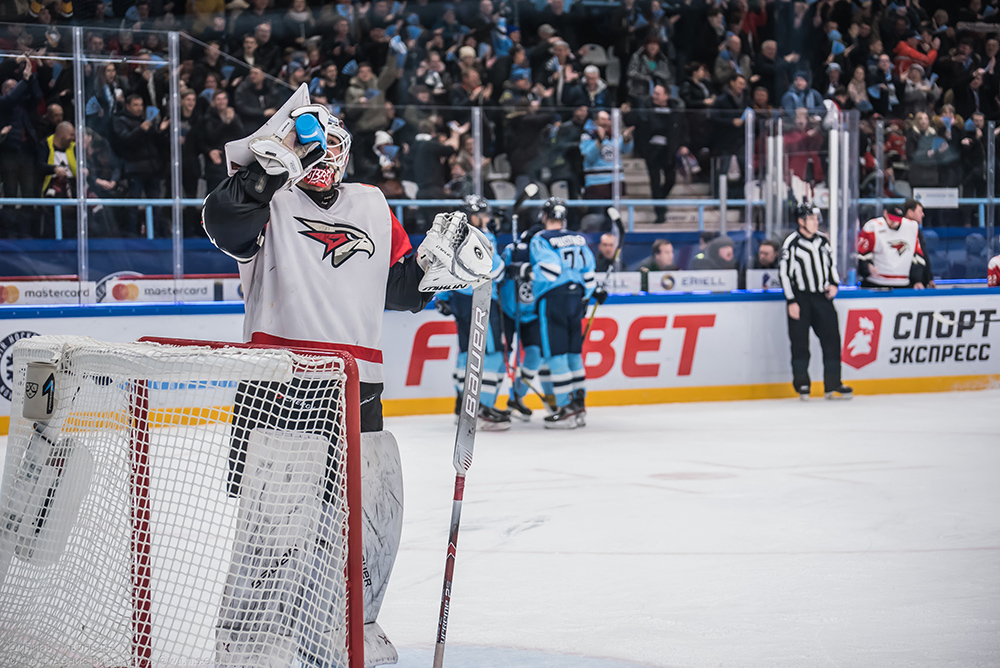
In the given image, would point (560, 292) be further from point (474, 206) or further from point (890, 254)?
point (890, 254)

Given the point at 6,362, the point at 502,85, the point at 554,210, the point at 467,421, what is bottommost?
the point at 6,362

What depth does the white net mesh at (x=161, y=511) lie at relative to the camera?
2.27m

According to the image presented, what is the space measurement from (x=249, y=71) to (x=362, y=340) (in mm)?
6738

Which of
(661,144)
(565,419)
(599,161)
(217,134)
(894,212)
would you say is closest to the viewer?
(565,419)

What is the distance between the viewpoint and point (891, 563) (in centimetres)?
403

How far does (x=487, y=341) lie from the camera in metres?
7.54

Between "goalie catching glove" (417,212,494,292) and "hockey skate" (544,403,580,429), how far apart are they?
16.7ft

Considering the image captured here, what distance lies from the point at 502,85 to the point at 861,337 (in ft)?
15.4

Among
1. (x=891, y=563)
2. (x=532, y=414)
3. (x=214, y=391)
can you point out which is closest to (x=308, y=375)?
(x=214, y=391)

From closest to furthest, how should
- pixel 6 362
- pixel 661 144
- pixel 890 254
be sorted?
pixel 6 362, pixel 661 144, pixel 890 254

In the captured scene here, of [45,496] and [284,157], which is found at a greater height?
[284,157]

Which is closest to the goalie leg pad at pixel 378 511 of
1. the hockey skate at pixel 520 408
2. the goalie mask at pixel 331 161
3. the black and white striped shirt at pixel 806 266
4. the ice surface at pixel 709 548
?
the ice surface at pixel 709 548

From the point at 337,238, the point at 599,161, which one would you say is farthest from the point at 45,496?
the point at 599,161

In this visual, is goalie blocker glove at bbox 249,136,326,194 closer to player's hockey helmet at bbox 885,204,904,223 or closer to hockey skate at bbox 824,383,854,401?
hockey skate at bbox 824,383,854,401
